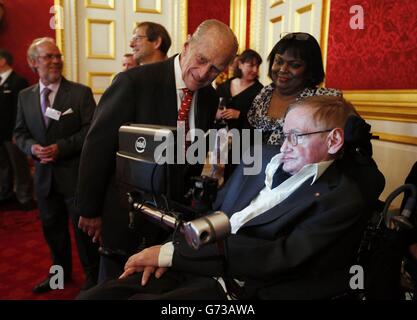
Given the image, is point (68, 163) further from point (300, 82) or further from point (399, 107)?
point (399, 107)

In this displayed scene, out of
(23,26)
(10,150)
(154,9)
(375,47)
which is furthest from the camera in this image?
(154,9)

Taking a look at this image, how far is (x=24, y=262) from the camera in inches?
107

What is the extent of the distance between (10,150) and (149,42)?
8.16 feet

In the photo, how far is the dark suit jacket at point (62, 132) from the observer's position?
7.55 feet

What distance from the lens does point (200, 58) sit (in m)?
1.42

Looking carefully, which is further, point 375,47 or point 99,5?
point 99,5

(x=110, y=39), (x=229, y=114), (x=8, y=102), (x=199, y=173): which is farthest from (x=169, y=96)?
(x=110, y=39)

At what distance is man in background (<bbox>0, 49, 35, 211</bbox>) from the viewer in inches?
155

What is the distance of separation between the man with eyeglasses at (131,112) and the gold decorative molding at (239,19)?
326cm

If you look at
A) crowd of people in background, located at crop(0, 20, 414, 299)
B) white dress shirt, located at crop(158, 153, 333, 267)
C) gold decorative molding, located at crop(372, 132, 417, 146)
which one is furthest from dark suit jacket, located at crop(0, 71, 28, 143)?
gold decorative molding, located at crop(372, 132, 417, 146)

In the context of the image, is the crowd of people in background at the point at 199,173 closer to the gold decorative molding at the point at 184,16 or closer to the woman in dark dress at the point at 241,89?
the woman in dark dress at the point at 241,89

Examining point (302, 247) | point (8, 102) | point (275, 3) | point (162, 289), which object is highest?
point (275, 3)

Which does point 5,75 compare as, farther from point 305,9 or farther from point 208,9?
point 305,9

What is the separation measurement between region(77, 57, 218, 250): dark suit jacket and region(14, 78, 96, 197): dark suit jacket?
31.7 inches
